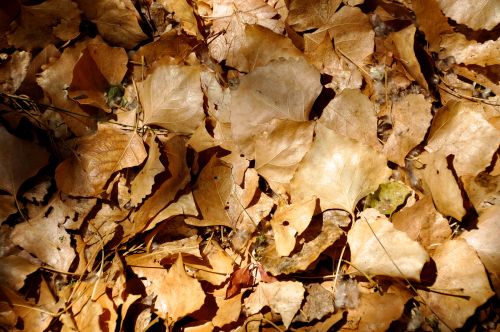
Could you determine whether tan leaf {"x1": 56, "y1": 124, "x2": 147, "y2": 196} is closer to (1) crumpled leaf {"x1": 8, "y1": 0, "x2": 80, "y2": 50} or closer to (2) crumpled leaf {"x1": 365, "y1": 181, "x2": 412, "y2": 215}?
(1) crumpled leaf {"x1": 8, "y1": 0, "x2": 80, "y2": 50}

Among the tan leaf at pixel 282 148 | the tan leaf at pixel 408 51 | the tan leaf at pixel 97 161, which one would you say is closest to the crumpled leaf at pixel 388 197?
the tan leaf at pixel 282 148

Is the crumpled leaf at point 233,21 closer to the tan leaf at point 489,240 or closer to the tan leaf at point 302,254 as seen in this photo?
the tan leaf at point 302,254

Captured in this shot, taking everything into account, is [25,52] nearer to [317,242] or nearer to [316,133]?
[316,133]

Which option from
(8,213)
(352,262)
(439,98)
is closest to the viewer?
(352,262)

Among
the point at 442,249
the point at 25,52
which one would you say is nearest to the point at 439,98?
the point at 442,249

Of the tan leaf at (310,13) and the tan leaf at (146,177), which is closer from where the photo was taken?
the tan leaf at (146,177)

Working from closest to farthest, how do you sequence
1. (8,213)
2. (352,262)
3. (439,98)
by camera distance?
(352,262) → (8,213) → (439,98)

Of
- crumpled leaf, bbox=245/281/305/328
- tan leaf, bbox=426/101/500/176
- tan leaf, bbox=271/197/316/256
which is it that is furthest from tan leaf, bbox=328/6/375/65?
crumpled leaf, bbox=245/281/305/328
